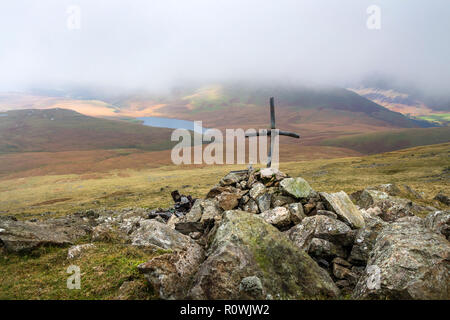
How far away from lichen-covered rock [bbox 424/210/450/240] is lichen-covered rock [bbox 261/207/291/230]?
5767 mm

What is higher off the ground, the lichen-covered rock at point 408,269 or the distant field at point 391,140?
the lichen-covered rock at point 408,269

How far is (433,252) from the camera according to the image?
267 inches

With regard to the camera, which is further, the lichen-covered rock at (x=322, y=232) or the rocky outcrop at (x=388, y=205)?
the rocky outcrop at (x=388, y=205)

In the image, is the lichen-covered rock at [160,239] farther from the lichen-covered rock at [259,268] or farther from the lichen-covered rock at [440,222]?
the lichen-covered rock at [440,222]

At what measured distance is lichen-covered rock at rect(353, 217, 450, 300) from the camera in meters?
5.95

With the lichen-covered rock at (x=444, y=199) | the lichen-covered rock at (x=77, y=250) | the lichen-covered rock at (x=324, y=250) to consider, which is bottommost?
the lichen-covered rock at (x=444, y=199)

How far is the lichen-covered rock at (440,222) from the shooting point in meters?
8.62

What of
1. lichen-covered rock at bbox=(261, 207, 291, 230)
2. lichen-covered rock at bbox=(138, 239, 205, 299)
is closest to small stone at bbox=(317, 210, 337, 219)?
lichen-covered rock at bbox=(261, 207, 291, 230)

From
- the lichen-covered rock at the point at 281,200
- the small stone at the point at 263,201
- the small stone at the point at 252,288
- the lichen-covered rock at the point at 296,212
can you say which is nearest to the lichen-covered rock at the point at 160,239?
the small stone at the point at 263,201

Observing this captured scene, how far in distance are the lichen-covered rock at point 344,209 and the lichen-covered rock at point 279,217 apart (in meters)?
2.24

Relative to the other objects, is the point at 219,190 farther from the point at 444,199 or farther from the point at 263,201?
the point at 444,199

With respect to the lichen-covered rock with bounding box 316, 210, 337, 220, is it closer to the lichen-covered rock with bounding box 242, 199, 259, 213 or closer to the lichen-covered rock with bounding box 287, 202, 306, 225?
the lichen-covered rock with bounding box 287, 202, 306, 225

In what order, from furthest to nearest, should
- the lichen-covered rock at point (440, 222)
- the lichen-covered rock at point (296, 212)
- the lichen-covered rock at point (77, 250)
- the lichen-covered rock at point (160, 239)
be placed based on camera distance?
1. the lichen-covered rock at point (296, 212)
2. the lichen-covered rock at point (160, 239)
3. the lichen-covered rock at point (77, 250)
4. the lichen-covered rock at point (440, 222)
